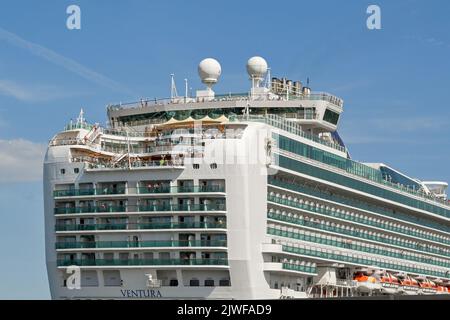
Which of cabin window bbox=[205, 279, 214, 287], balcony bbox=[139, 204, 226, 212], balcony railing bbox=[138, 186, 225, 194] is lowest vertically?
cabin window bbox=[205, 279, 214, 287]

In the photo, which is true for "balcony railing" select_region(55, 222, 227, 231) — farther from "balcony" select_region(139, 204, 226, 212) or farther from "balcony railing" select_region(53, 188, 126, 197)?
"balcony railing" select_region(53, 188, 126, 197)

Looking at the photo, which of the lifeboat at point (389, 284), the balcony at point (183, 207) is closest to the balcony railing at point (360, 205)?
the balcony at point (183, 207)

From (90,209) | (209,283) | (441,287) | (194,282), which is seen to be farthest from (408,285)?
(90,209)

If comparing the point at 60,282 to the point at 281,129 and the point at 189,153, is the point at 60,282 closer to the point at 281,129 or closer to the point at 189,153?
the point at 189,153

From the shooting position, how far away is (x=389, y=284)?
77188 millimetres

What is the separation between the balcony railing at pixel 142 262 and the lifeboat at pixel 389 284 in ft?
67.3

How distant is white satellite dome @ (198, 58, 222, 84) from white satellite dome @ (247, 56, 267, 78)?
2.42 metres

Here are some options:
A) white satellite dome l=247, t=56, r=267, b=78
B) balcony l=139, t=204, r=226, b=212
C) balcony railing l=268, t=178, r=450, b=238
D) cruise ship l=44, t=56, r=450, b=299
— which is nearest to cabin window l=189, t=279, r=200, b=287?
cruise ship l=44, t=56, r=450, b=299

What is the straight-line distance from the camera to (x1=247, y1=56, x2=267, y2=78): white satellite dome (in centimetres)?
7350

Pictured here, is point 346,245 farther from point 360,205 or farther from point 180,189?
point 180,189

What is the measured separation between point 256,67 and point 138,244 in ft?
61.1

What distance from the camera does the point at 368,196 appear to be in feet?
252
